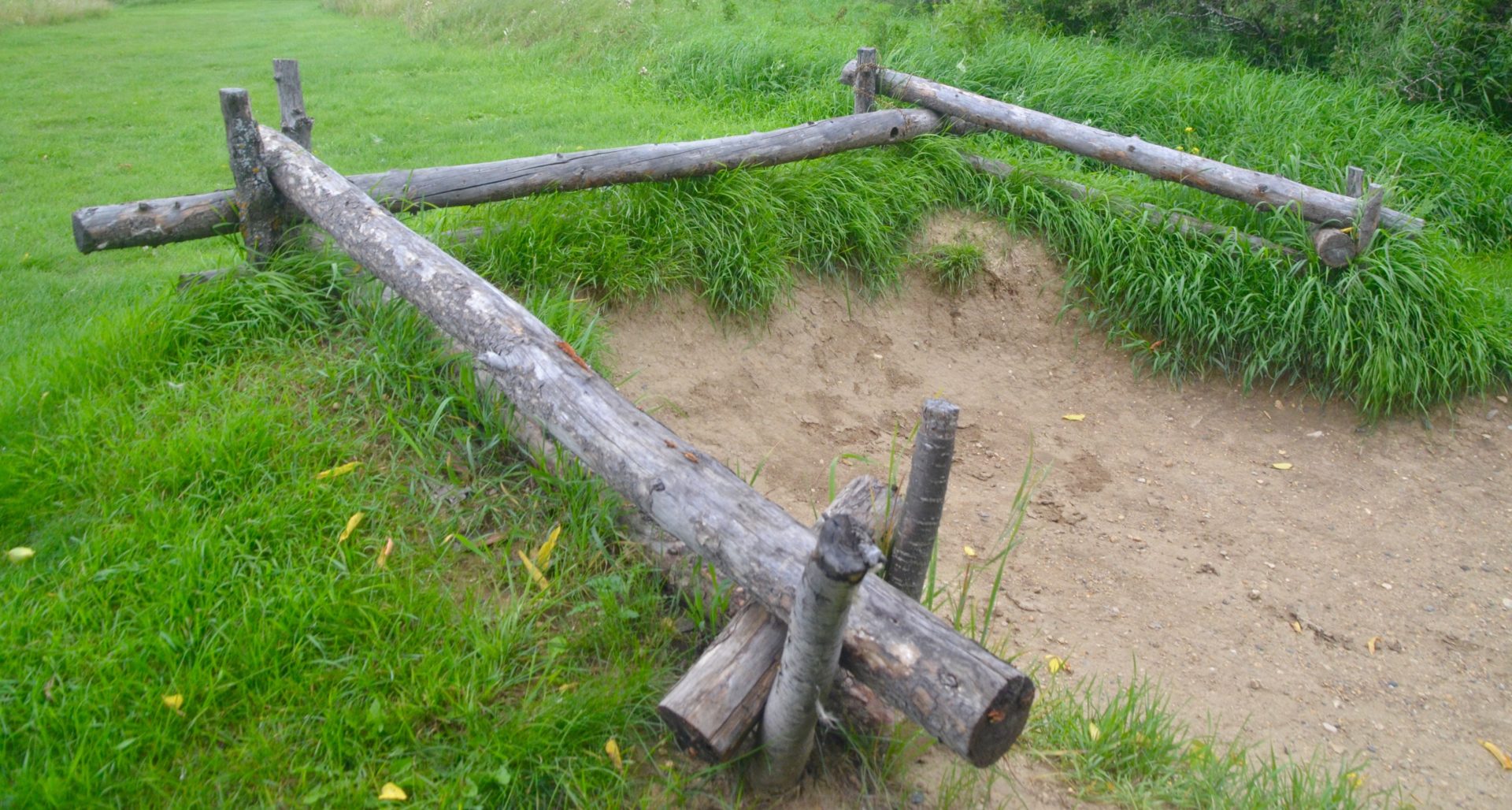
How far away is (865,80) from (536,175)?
2620 millimetres

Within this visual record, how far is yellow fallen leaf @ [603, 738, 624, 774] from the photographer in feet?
8.73

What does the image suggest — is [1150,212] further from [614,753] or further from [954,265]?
[614,753]

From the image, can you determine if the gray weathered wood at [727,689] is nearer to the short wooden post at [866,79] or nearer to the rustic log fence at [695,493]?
the rustic log fence at [695,493]

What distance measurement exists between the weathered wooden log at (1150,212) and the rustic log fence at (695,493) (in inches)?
94.4

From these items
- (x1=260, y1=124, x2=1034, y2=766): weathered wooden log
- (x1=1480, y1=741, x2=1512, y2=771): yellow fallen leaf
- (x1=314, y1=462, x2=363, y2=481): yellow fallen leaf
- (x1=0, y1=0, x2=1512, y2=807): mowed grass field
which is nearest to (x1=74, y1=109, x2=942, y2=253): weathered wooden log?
(x1=0, y1=0, x2=1512, y2=807): mowed grass field

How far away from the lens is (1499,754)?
3.92m

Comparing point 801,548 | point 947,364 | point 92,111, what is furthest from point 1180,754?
point 92,111

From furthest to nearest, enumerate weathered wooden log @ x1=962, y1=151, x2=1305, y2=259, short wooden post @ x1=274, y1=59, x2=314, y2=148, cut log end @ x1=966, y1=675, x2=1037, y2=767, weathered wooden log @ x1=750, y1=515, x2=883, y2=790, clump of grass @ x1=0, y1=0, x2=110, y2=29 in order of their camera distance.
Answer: clump of grass @ x1=0, y1=0, x2=110, y2=29 → weathered wooden log @ x1=962, y1=151, x2=1305, y2=259 → short wooden post @ x1=274, y1=59, x2=314, y2=148 → cut log end @ x1=966, y1=675, x2=1037, y2=767 → weathered wooden log @ x1=750, y1=515, x2=883, y2=790

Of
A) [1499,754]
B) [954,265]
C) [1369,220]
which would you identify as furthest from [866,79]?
[1499,754]

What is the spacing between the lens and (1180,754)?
3109 mm

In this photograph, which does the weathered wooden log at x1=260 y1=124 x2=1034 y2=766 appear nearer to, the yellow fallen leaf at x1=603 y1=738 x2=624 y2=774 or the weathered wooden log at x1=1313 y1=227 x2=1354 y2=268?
the yellow fallen leaf at x1=603 y1=738 x2=624 y2=774

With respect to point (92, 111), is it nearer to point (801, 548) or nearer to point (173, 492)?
point (173, 492)

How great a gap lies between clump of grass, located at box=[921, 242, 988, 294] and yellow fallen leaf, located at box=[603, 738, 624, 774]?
4251 millimetres

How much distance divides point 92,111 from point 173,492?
23.4 feet
